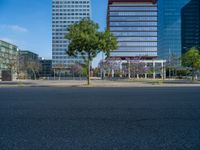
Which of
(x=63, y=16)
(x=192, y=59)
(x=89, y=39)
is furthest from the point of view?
(x=63, y=16)

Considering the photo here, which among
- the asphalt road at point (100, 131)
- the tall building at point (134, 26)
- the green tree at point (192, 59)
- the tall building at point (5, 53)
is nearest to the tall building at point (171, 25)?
the tall building at point (134, 26)

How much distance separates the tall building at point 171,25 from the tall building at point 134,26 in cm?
2934

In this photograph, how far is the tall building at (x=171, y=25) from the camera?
15470 cm

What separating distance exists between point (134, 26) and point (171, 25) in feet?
133

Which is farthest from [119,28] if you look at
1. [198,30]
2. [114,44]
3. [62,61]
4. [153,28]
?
[114,44]

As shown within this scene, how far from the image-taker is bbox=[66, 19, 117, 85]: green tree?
3250cm

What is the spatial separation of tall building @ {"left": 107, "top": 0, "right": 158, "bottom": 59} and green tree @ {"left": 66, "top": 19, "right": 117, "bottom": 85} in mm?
91047

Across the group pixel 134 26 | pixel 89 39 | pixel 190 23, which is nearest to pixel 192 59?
pixel 89 39

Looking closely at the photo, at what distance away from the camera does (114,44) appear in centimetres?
3397

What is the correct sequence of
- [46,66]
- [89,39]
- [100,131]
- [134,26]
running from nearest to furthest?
[100,131] < [89,39] < [134,26] < [46,66]

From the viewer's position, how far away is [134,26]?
128 metres

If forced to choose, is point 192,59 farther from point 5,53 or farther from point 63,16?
point 63,16

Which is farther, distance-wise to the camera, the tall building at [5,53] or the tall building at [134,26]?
the tall building at [134,26]

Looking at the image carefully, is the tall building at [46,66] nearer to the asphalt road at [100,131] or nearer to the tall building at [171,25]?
the tall building at [171,25]
